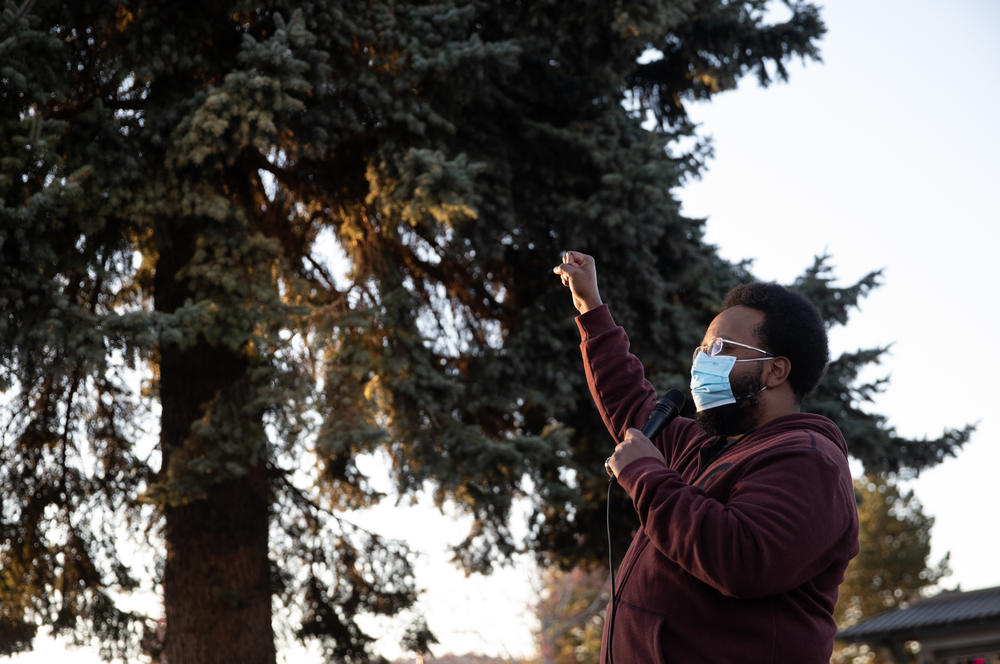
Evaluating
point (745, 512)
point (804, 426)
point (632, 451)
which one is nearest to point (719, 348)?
point (804, 426)

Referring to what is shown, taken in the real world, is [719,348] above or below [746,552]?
above

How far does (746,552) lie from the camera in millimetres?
1915

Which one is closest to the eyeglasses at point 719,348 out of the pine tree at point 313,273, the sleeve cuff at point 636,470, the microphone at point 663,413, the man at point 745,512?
the man at point 745,512

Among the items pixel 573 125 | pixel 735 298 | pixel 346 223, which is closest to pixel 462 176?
pixel 573 125

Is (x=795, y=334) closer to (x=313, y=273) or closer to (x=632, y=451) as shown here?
(x=632, y=451)

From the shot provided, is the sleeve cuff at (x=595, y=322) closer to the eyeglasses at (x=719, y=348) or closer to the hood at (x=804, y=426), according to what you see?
the eyeglasses at (x=719, y=348)

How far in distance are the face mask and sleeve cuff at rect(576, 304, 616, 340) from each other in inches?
23.3

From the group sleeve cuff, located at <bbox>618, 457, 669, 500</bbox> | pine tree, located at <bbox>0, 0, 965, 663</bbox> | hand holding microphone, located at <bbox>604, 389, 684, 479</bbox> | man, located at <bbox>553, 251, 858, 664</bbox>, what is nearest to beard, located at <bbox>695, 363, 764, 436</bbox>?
man, located at <bbox>553, 251, 858, 664</bbox>

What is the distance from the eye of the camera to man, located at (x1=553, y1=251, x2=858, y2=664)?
195 cm

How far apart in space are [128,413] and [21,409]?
96 centimetres

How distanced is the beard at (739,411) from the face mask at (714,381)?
0.01 meters

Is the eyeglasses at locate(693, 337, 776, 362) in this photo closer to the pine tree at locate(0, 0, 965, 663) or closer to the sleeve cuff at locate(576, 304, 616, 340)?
the sleeve cuff at locate(576, 304, 616, 340)

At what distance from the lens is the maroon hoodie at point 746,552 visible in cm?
193

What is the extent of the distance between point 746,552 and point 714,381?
58cm
